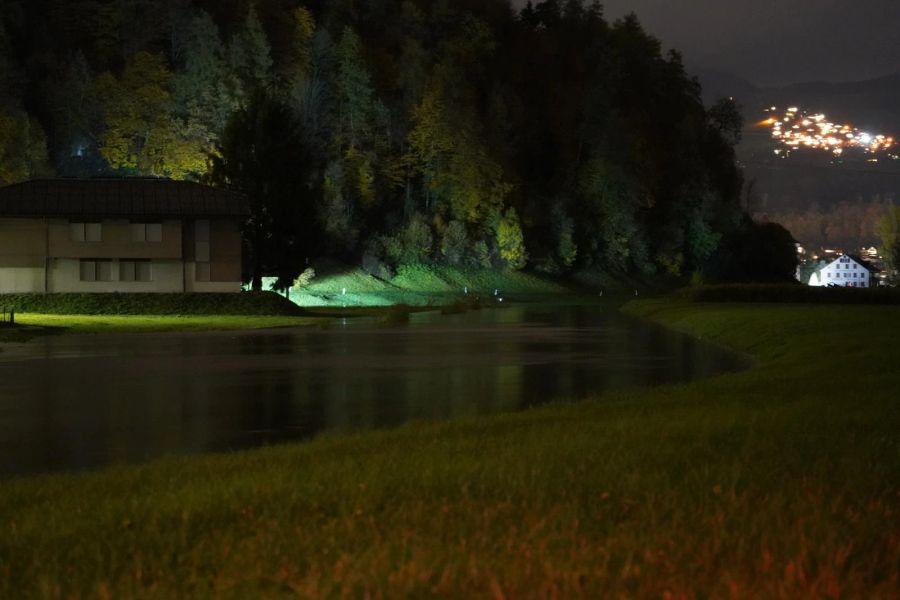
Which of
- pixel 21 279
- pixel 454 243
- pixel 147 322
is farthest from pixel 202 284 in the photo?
pixel 454 243

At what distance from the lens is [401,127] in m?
124

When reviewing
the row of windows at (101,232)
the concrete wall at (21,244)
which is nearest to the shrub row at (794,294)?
the row of windows at (101,232)

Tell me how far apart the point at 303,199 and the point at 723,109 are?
10057cm

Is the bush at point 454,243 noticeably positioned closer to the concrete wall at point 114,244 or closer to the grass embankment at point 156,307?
the concrete wall at point 114,244

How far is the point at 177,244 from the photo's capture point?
233 ft

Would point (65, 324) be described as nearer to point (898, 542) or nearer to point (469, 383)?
point (469, 383)

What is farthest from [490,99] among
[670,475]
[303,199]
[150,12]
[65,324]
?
[670,475]

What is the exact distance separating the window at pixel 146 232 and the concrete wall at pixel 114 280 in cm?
171

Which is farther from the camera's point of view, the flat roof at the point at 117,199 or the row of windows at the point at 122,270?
the row of windows at the point at 122,270

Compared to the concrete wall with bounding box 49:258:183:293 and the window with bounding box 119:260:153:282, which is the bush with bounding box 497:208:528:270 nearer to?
the concrete wall with bounding box 49:258:183:293

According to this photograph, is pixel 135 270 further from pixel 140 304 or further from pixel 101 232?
pixel 140 304

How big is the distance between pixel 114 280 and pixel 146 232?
3.69 m

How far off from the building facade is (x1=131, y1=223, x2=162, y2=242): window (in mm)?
63

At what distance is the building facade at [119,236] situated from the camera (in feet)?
227
